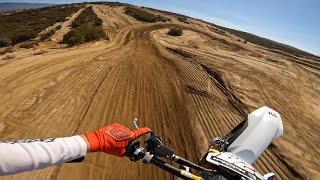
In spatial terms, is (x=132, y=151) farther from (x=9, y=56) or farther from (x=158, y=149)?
(x=9, y=56)

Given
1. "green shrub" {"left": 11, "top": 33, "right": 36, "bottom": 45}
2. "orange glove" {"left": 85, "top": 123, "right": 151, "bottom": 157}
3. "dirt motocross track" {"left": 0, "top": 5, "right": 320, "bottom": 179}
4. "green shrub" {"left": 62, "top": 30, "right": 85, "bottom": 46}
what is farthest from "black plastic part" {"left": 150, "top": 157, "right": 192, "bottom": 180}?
"green shrub" {"left": 11, "top": 33, "right": 36, "bottom": 45}

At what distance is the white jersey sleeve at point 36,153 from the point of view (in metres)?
1.64

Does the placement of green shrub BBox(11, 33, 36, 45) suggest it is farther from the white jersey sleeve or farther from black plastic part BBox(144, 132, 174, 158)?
the white jersey sleeve

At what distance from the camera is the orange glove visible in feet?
7.83

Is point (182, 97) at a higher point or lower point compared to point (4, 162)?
lower

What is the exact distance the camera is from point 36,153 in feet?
5.91

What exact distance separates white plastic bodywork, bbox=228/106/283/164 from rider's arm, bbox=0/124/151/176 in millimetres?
2415

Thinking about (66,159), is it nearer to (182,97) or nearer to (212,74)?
(182,97)

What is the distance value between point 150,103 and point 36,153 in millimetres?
8588

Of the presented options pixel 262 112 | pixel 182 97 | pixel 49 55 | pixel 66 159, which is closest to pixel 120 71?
pixel 182 97

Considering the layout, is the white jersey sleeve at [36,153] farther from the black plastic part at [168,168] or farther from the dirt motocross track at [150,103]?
the dirt motocross track at [150,103]

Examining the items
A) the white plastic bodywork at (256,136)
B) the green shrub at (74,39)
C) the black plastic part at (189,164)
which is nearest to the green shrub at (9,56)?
the green shrub at (74,39)

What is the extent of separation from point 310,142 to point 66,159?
31.6ft

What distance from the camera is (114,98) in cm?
1028
